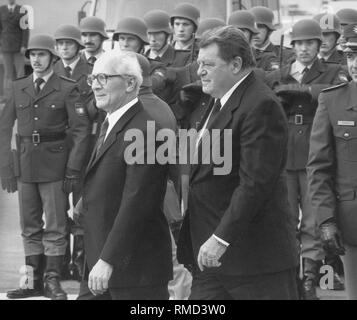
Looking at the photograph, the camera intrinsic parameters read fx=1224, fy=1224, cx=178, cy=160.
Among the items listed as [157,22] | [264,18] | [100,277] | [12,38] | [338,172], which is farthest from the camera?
[12,38]

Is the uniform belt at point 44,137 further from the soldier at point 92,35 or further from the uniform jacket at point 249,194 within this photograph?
the uniform jacket at point 249,194

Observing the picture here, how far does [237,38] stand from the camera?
18.5 ft

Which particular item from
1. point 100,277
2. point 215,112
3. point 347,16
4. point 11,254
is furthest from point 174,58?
point 100,277

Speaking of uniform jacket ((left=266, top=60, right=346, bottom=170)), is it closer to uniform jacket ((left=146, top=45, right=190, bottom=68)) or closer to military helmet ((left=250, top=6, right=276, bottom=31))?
uniform jacket ((left=146, top=45, right=190, bottom=68))

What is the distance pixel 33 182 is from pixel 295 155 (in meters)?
1.89

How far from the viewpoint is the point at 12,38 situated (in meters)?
17.6

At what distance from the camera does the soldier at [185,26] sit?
32.7ft

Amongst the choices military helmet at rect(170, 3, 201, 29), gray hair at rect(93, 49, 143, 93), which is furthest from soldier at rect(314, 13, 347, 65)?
gray hair at rect(93, 49, 143, 93)

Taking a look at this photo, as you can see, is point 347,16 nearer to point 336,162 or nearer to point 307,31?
point 307,31

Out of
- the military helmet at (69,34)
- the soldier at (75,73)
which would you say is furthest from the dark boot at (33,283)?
the military helmet at (69,34)

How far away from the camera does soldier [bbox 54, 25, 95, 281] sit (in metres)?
9.17

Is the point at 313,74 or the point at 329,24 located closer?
the point at 313,74

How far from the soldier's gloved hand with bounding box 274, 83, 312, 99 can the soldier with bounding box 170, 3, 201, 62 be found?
1.27 m

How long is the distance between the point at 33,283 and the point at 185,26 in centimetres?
261
